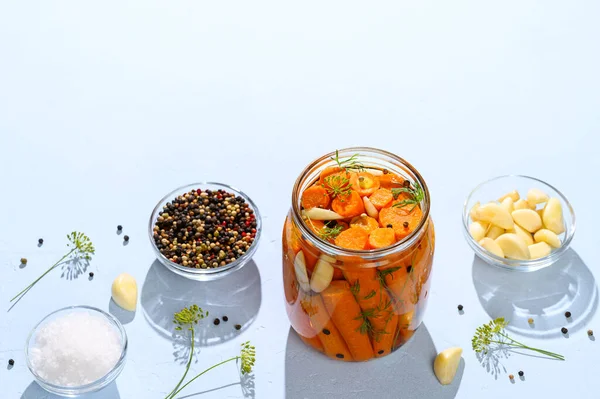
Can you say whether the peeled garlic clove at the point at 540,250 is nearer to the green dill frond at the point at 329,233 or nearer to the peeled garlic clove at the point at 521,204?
the peeled garlic clove at the point at 521,204

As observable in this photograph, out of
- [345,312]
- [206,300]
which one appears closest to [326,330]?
[345,312]

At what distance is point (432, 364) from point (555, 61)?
1353mm

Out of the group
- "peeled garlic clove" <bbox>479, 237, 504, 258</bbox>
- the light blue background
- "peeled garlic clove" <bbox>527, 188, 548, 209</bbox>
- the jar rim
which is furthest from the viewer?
"peeled garlic clove" <bbox>527, 188, 548, 209</bbox>

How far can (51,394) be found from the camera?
289 cm

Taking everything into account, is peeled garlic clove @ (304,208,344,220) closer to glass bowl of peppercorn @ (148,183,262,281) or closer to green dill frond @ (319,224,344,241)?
green dill frond @ (319,224,344,241)

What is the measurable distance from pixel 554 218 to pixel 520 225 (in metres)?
0.11

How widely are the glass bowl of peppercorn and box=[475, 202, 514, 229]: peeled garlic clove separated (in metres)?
0.72

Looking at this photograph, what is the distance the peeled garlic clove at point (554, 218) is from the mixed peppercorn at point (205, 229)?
3.03ft

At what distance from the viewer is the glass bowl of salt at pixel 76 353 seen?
281 centimetres

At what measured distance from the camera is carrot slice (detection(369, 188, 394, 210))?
2.62 metres

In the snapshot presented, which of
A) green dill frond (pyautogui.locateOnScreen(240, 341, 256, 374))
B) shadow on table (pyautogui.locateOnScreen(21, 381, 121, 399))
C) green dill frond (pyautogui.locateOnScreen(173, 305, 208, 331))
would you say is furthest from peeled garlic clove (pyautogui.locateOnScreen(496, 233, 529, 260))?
shadow on table (pyautogui.locateOnScreen(21, 381, 121, 399))

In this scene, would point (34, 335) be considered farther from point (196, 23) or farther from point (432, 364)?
point (196, 23)

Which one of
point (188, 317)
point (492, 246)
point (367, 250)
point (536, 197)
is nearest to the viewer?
point (367, 250)

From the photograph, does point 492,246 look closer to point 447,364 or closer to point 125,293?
point 447,364
